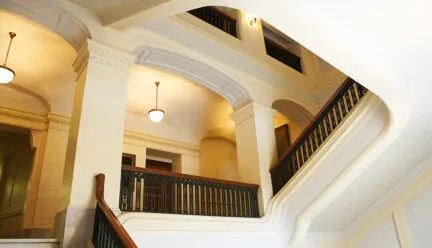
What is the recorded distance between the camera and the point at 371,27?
2781 mm

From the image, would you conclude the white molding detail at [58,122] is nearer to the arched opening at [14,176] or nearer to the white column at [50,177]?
the white column at [50,177]

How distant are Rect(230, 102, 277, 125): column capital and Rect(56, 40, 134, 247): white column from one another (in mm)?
2732

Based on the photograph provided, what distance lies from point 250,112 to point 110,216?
4.06 meters

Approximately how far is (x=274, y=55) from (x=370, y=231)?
4.68m

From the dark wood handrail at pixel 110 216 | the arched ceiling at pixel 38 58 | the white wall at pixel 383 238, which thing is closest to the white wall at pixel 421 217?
the white wall at pixel 383 238

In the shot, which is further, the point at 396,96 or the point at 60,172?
the point at 60,172

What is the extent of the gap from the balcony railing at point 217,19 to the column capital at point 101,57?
2413 millimetres

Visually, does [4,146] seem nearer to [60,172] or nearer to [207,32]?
[60,172]

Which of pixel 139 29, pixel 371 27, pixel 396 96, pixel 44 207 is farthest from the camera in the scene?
pixel 44 207

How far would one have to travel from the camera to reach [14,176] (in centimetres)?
784

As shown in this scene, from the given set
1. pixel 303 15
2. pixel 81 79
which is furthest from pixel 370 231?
pixel 81 79

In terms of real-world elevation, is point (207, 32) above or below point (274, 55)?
below

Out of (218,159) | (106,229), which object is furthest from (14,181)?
(106,229)

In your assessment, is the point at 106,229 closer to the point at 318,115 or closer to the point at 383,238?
the point at 318,115
